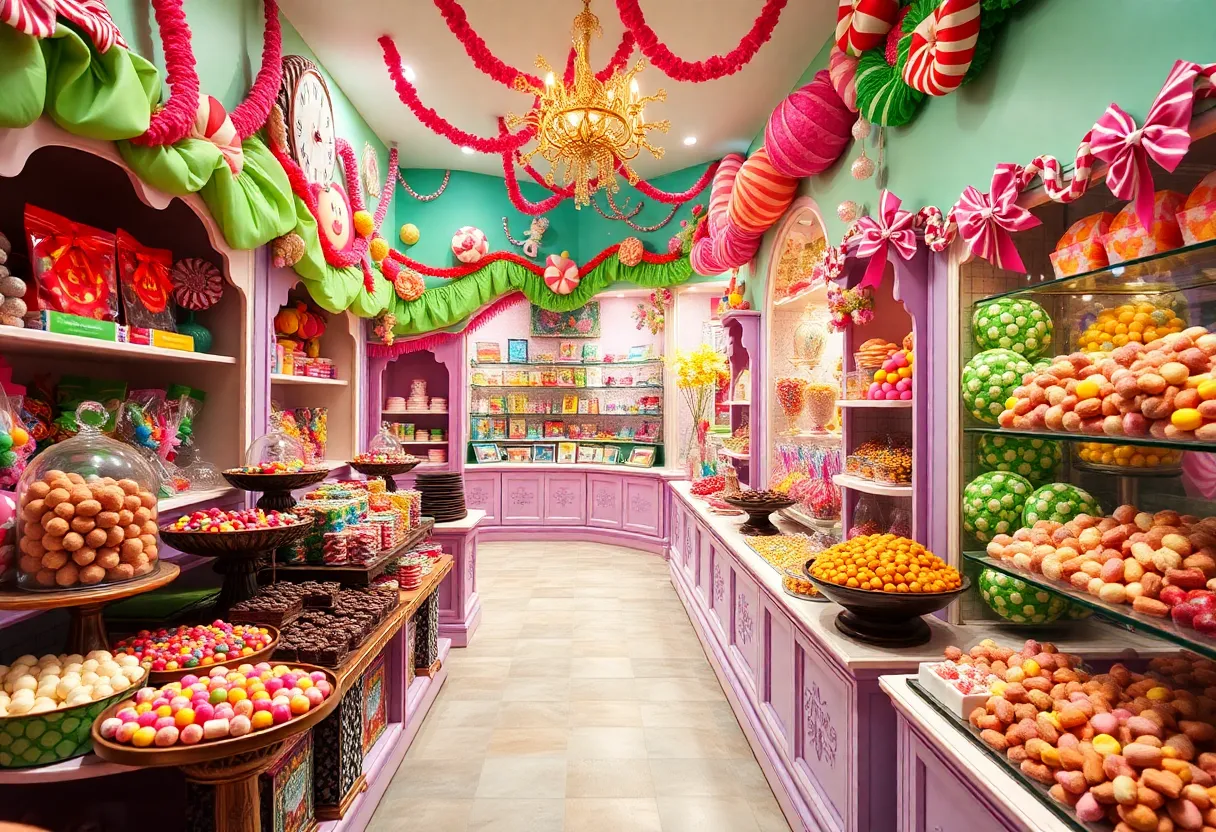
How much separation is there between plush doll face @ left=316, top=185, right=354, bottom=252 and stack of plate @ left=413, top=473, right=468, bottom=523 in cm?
168

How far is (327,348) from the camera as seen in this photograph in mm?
5438

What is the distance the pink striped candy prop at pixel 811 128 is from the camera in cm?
336

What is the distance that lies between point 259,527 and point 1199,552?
2.68 metres

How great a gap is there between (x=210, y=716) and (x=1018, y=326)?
101 inches

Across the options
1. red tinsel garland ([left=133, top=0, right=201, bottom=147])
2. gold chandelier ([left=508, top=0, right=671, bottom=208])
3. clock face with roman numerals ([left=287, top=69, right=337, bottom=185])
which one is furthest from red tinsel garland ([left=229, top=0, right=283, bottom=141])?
gold chandelier ([left=508, top=0, right=671, bottom=208])

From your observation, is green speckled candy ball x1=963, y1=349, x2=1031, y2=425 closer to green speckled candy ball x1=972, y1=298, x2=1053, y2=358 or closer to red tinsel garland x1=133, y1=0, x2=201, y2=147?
green speckled candy ball x1=972, y1=298, x2=1053, y2=358

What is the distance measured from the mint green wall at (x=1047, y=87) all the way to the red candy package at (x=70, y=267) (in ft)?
10.7

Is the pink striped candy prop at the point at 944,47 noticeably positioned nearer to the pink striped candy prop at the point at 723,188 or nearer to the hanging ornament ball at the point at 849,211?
the hanging ornament ball at the point at 849,211

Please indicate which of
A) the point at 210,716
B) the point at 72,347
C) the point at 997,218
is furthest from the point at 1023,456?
the point at 72,347

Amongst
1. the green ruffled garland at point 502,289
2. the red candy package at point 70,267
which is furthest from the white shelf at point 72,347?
the green ruffled garland at point 502,289

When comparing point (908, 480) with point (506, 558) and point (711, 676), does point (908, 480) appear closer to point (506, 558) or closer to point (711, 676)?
point (711, 676)

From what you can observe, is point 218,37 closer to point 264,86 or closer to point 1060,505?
point 264,86

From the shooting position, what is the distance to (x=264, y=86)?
3.45 metres

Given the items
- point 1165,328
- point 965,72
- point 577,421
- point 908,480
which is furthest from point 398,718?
point 577,421
